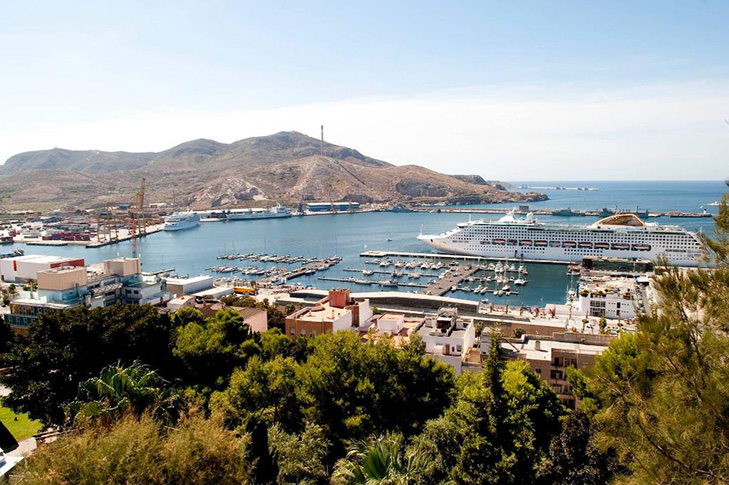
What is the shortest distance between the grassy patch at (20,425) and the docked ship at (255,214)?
62071mm

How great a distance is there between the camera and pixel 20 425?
886 centimetres

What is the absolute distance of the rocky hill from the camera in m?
86.5

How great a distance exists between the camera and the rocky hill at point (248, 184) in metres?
86.5

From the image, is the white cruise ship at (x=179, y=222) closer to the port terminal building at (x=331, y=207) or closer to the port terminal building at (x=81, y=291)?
Result: the port terminal building at (x=331, y=207)

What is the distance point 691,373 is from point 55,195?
336 feet

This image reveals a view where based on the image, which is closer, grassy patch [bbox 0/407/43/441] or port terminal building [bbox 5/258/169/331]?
grassy patch [bbox 0/407/43/441]

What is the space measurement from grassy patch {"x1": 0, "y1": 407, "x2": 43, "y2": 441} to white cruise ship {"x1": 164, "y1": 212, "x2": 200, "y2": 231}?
52.0 m

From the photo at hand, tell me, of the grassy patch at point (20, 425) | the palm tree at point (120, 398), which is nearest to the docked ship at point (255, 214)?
the grassy patch at point (20, 425)

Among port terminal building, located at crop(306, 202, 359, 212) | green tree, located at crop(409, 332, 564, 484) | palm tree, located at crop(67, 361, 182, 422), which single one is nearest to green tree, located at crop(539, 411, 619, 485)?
→ green tree, located at crop(409, 332, 564, 484)

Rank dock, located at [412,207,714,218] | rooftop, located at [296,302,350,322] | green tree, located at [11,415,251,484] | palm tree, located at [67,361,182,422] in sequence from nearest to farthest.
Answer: green tree, located at [11,415,251,484]
palm tree, located at [67,361,182,422]
rooftop, located at [296,302,350,322]
dock, located at [412,207,714,218]

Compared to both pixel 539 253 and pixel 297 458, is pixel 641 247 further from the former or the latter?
pixel 297 458

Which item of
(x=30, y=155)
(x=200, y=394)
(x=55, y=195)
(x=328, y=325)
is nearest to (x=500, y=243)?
(x=328, y=325)

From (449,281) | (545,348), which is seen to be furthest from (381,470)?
(449,281)

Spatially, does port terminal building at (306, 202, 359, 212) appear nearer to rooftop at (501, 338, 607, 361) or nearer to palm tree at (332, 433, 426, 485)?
rooftop at (501, 338, 607, 361)
